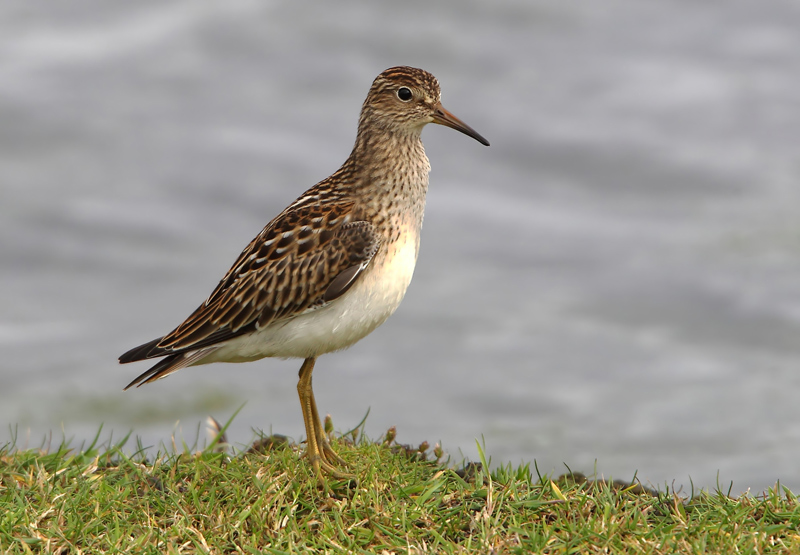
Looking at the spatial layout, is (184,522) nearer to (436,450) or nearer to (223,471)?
(223,471)

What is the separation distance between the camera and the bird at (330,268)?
6324mm

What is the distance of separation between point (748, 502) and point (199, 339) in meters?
3.75

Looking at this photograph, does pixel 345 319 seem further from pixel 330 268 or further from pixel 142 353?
pixel 142 353

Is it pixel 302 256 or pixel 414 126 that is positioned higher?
pixel 414 126

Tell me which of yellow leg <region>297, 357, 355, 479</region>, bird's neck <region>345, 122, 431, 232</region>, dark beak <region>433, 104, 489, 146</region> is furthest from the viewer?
dark beak <region>433, 104, 489, 146</region>

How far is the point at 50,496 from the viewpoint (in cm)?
603

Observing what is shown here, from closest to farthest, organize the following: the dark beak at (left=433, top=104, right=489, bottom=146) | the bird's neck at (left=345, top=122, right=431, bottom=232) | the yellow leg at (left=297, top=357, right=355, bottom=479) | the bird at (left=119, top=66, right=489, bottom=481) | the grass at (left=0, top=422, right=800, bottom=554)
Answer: the grass at (left=0, top=422, right=800, bottom=554) < the yellow leg at (left=297, top=357, right=355, bottom=479) < the bird at (left=119, top=66, right=489, bottom=481) < the bird's neck at (left=345, top=122, right=431, bottom=232) < the dark beak at (left=433, top=104, right=489, bottom=146)

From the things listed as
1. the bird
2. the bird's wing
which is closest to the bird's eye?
the bird

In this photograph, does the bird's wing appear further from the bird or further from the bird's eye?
the bird's eye

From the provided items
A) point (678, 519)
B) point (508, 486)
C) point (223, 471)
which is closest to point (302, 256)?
point (223, 471)

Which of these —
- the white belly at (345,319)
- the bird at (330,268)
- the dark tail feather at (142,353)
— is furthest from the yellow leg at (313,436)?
the dark tail feather at (142,353)

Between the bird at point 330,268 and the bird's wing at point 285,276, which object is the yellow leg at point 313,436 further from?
the bird's wing at point 285,276

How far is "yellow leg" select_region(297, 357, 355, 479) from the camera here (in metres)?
6.20

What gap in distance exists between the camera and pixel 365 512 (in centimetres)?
577
